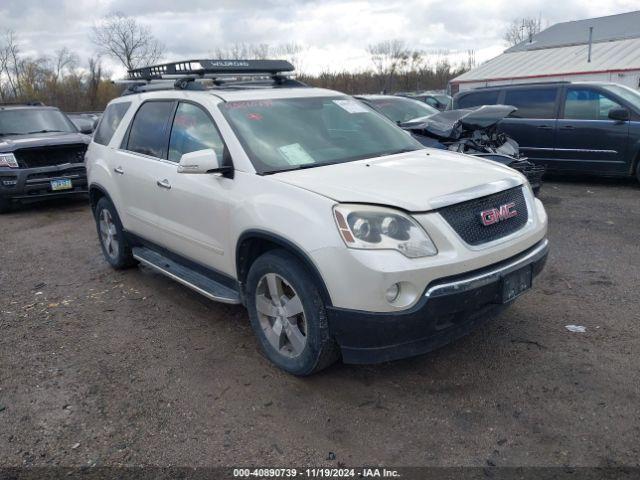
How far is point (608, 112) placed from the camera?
871cm

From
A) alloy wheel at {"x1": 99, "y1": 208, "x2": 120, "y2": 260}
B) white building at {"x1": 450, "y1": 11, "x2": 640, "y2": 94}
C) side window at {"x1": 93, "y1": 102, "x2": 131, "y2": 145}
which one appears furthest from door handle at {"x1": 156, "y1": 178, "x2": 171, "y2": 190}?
white building at {"x1": 450, "y1": 11, "x2": 640, "y2": 94}

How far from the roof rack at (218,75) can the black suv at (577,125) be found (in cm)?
579

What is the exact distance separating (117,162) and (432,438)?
3.82 m

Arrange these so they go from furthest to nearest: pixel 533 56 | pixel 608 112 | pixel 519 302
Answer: pixel 533 56
pixel 608 112
pixel 519 302

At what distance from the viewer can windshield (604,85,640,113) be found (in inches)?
341

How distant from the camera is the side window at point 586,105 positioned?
881 centimetres

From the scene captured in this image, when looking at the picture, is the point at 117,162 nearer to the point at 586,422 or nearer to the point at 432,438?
the point at 432,438

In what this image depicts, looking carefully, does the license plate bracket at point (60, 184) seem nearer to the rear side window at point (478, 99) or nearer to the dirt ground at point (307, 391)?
the dirt ground at point (307, 391)

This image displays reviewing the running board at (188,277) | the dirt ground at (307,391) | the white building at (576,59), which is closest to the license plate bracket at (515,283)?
the dirt ground at (307,391)

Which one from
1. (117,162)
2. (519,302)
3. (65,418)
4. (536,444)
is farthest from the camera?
(117,162)

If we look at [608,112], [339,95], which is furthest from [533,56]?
[339,95]

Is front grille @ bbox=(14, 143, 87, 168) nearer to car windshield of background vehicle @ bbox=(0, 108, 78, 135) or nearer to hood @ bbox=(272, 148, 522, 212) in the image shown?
car windshield of background vehicle @ bbox=(0, 108, 78, 135)

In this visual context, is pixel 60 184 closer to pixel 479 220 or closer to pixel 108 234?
pixel 108 234

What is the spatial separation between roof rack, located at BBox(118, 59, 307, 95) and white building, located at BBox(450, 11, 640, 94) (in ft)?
61.6
